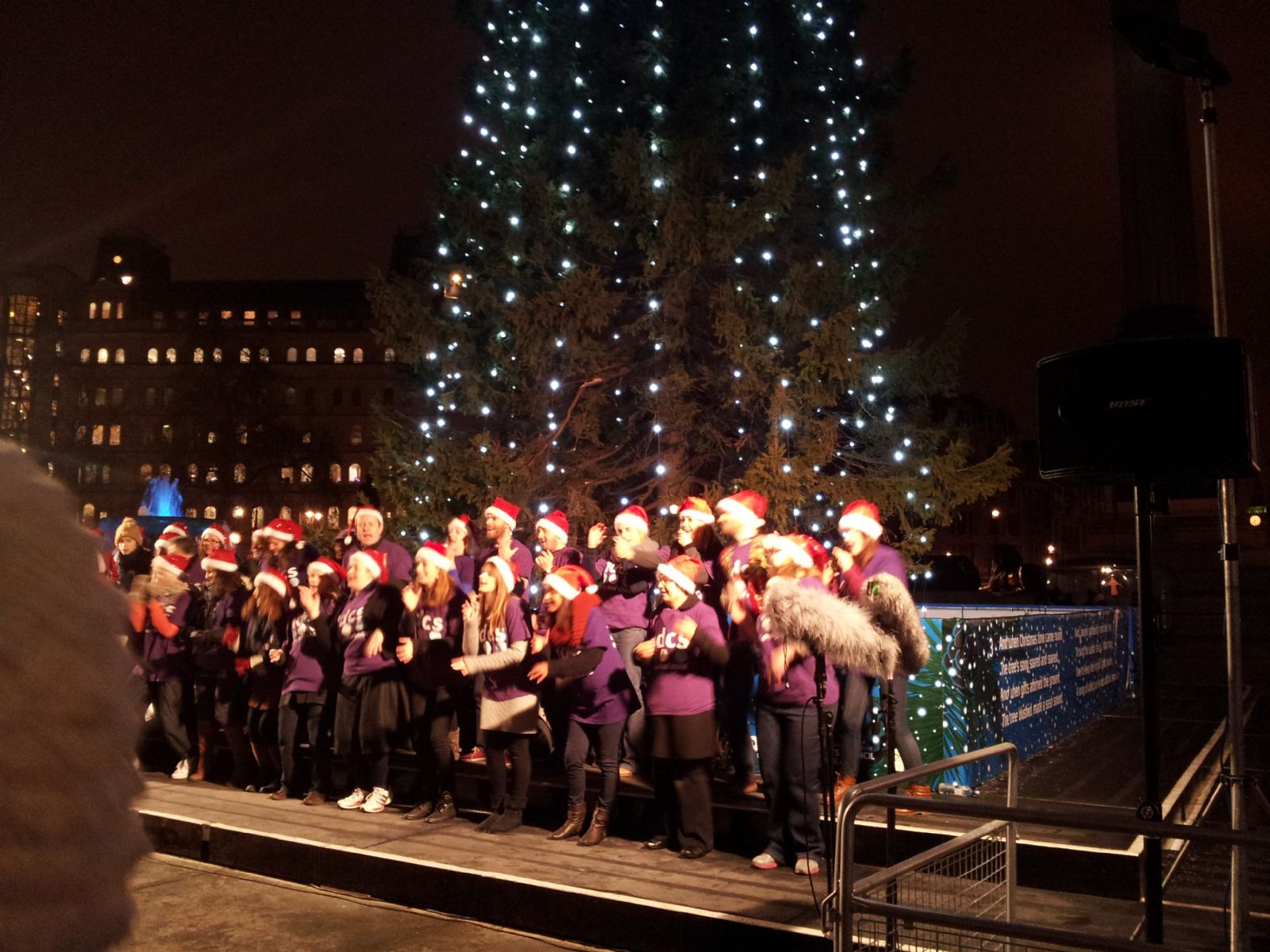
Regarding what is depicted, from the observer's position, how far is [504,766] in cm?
874

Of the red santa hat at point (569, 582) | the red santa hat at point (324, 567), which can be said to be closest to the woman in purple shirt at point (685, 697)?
the red santa hat at point (569, 582)

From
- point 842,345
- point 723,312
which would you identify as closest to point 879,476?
point 842,345

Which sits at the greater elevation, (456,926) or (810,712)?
(810,712)

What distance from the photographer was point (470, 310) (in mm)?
18828

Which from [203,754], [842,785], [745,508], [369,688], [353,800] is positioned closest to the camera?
[842,785]

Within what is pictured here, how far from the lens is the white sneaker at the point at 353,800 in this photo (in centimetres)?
966

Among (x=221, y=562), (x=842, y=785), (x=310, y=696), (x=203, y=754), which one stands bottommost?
(x=203, y=754)

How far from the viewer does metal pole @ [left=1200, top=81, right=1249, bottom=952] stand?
192 inches

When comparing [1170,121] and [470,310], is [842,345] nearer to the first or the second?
[470,310]

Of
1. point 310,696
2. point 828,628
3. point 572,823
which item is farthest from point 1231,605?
point 310,696

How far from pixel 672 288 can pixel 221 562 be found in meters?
8.26

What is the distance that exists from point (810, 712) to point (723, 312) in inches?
391

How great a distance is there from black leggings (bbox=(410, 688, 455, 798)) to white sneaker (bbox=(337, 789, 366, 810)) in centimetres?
62

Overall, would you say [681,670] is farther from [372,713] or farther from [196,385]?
[196,385]
